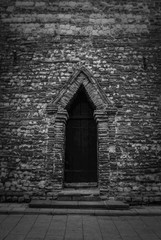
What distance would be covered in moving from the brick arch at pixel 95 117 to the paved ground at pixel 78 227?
3.87 feet

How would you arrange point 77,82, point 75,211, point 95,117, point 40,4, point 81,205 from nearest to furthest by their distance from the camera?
1. point 75,211
2. point 81,205
3. point 95,117
4. point 77,82
5. point 40,4

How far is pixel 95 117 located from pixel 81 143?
0.87 metres

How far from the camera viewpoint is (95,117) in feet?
18.6

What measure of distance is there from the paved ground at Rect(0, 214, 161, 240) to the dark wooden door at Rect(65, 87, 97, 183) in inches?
58.3

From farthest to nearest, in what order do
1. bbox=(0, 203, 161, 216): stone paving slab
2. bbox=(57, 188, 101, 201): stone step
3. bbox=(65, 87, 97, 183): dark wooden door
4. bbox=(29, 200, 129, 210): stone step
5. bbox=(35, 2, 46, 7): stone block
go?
bbox=(35, 2, 46, 7): stone block < bbox=(65, 87, 97, 183): dark wooden door < bbox=(57, 188, 101, 201): stone step < bbox=(29, 200, 129, 210): stone step < bbox=(0, 203, 161, 216): stone paving slab

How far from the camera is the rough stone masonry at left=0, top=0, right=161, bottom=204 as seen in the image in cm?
535

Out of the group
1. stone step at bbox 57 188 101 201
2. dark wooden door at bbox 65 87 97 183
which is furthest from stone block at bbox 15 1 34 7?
stone step at bbox 57 188 101 201

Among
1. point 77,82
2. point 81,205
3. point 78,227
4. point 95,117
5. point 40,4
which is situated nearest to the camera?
point 78,227

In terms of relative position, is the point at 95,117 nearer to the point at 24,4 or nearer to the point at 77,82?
the point at 77,82

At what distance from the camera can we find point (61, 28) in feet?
20.2

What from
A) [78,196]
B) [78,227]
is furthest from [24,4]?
[78,227]

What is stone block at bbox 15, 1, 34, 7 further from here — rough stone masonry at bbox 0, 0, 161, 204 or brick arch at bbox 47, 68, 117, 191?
brick arch at bbox 47, 68, 117, 191

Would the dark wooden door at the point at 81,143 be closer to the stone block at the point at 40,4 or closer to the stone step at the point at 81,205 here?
the stone step at the point at 81,205

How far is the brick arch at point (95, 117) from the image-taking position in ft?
17.6
